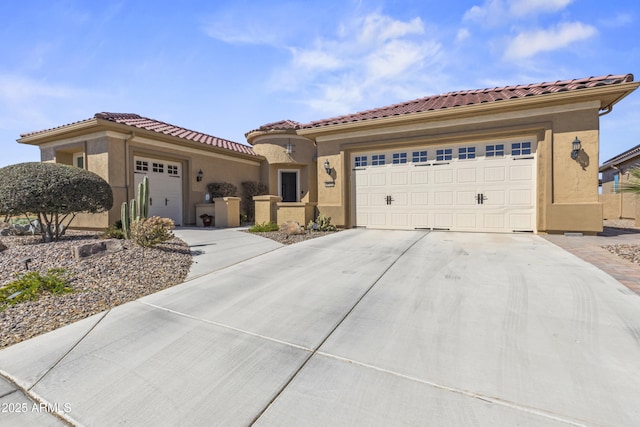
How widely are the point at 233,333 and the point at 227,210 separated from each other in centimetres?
976

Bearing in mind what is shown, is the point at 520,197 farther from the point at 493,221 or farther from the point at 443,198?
the point at 443,198

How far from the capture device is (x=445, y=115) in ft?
29.8

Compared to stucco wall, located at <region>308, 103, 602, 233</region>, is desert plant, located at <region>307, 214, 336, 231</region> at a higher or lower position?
lower

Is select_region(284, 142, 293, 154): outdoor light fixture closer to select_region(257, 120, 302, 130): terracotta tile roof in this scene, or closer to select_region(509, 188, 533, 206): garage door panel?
select_region(257, 120, 302, 130): terracotta tile roof

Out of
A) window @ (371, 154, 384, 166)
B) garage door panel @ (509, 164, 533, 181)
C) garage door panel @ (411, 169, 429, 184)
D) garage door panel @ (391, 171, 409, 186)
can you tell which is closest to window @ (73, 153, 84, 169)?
window @ (371, 154, 384, 166)

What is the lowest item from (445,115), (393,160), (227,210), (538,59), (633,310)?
(633,310)

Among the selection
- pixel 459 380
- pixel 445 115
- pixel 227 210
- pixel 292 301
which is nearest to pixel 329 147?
pixel 445 115

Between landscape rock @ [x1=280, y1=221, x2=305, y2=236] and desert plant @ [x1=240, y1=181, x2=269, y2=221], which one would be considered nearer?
landscape rock @ [x1=280, y1=221, x2=305, y2=236]

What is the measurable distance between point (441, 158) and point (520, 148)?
223 cm

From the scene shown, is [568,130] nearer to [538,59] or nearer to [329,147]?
[538,59]

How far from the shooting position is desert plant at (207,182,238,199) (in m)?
13.6

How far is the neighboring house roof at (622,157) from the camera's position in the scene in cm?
1442

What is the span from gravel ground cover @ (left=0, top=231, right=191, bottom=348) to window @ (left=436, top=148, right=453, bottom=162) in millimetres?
8129

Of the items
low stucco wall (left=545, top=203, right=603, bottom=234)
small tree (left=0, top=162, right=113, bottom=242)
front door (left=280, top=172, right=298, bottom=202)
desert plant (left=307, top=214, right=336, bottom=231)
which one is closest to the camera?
small tree (left=0, top=162, right=113, bottom=242)
